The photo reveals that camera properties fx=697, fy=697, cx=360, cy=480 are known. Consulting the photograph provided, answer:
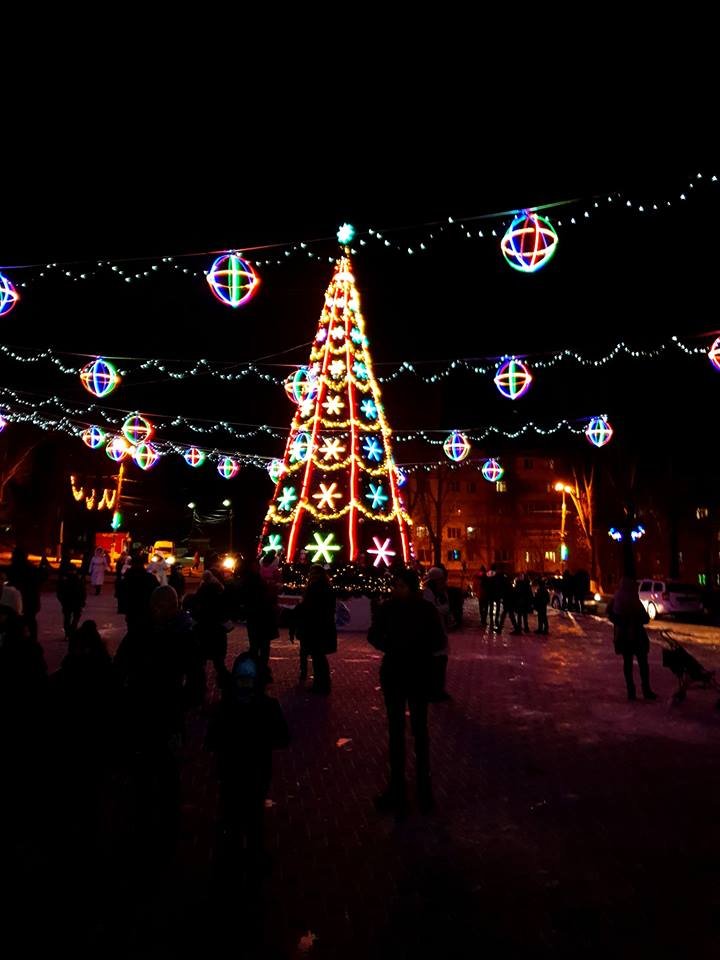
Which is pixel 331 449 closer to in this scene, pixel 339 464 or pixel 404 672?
pixel 339 464

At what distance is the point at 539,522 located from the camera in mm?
66688

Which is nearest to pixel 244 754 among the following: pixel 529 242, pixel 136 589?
pixel 136 589

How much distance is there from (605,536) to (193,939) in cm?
5354

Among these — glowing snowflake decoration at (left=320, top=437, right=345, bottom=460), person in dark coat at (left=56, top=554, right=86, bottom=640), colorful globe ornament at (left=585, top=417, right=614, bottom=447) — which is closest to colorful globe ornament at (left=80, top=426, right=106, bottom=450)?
person in dark coat at (left=56, top=554, right=86, bottom=640)

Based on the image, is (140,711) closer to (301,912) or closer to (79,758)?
(79,758)

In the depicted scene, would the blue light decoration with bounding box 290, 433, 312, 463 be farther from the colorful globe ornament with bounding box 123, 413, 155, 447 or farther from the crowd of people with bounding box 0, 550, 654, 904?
the crowd of people with bounding box 0, 550, 654, 904

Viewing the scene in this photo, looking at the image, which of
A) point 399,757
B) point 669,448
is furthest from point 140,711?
point 669,448

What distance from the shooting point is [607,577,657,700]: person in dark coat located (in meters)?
9.31

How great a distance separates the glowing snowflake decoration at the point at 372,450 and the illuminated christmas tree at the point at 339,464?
0.01 meters

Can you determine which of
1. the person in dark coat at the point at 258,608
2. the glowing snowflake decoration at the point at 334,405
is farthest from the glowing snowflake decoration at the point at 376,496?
the person in dark coat at the point at 258,608

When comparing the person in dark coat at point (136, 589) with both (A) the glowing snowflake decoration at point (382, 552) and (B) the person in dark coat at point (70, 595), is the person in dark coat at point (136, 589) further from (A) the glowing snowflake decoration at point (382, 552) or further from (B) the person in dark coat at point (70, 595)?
(A) the glowing snowflake decoration at point (382, 552)

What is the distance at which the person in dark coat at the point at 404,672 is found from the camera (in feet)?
17.7

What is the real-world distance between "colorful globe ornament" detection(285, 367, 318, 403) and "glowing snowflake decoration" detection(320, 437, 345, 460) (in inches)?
52.2

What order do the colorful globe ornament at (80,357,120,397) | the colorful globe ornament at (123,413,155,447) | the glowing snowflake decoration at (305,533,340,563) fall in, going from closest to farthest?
the colorful globe ornament at (80,357,120,397), the colorful globe ornament at (123,413,155,447), the glowing snowflake decoration at (305,533,340,563)
